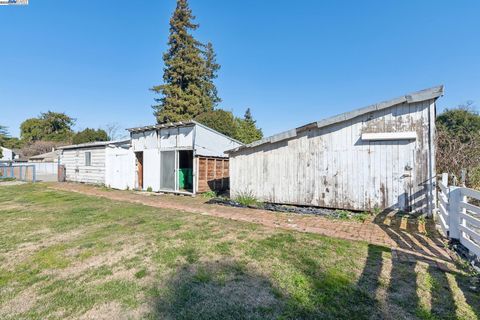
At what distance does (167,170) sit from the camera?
1208 cm

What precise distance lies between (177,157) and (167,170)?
0.97 meters

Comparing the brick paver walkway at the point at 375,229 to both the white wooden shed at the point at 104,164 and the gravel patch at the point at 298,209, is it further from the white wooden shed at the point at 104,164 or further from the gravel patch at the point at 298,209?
the white wooden shed at the point at 104,164

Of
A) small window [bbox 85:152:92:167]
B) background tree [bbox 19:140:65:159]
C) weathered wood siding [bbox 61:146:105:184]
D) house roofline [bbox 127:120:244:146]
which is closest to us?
house roofline [bbox 127:120:244:146]

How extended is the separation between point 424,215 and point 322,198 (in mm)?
2707

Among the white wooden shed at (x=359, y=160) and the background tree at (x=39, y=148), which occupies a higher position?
the background tree at (x=39, y=148)

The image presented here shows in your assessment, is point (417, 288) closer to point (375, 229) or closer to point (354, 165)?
point (375, 229)

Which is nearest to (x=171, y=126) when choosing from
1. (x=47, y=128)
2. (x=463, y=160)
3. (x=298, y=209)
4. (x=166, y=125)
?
(x=166, y=125)

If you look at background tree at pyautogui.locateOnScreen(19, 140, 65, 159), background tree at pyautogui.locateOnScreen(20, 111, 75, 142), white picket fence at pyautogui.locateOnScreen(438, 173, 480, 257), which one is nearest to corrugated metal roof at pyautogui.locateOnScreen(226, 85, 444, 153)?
white picket fence at pyautogui.locateOnScreen(438, 173, 480, 257)

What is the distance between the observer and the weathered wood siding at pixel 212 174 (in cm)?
1146

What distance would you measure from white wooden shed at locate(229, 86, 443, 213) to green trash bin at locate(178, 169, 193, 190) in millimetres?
5423

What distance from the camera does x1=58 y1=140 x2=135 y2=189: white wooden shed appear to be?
45.0ft

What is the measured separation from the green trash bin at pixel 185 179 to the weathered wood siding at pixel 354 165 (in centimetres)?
529

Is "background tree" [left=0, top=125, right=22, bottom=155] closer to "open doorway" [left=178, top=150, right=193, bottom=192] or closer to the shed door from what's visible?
"open doorway" [left=178, top=150, right=193, bottom=192]

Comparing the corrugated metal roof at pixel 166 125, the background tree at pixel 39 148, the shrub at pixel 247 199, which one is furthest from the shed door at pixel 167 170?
the background tree at pixel 39 148
